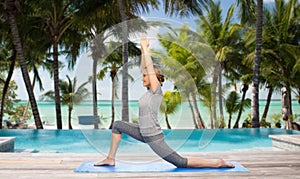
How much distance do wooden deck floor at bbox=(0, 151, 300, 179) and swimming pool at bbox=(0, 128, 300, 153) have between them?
0.65 feet

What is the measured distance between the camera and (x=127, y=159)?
13.0 ft

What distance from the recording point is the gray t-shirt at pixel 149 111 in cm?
339

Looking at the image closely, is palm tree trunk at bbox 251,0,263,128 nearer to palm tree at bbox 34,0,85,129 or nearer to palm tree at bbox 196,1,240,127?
palm tree at bbox 196,1,240,127

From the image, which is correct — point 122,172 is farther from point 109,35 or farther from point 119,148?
point 109,35

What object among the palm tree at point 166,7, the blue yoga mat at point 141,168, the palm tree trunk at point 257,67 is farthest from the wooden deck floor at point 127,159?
the palm tree at point 166,7

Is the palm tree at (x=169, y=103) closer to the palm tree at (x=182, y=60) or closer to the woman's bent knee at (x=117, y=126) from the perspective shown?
the palm tree at (x=182, y=60)

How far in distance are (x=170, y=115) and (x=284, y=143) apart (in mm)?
3016

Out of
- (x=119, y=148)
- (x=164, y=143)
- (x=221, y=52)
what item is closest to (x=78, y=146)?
(x=119, y=148)

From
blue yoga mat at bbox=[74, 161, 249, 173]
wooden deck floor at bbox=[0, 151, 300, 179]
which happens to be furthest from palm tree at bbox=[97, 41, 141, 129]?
wooden deck floor at bbox=[0, 151, 300, 179]

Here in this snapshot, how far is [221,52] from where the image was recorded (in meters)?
13.7

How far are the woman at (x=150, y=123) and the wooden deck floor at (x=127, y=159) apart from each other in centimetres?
22

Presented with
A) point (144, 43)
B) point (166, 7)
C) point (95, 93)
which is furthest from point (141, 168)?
point (166, 7)

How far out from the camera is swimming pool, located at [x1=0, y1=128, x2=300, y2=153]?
3875 millimetres

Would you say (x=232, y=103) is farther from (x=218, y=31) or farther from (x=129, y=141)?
(x=129, y=141)
